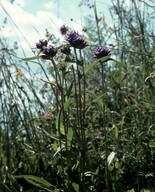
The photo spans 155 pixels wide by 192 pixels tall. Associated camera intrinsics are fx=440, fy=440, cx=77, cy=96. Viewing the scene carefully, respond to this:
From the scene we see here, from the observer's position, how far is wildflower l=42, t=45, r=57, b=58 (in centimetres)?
118

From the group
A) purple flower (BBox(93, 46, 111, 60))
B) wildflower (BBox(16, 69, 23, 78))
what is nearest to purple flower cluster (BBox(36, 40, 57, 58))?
purple flower (BBox(93, 46, 111, 60))

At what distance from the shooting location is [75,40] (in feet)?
3.86

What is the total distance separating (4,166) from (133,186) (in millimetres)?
501

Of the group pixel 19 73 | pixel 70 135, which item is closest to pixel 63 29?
pixel 19 73

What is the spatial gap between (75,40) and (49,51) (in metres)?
0.08

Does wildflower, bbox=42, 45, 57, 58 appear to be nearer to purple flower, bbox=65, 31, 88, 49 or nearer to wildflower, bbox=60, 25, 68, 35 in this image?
purple flower, bbox=65, 31, 88, 49

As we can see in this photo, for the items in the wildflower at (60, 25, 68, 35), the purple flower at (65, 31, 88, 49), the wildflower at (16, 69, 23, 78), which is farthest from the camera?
the wildflower at (16, 69, 23, 78)

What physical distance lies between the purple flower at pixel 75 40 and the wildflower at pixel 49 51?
0.05m

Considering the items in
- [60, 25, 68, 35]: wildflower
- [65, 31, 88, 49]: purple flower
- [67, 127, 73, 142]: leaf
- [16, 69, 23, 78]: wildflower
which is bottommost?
[67, 127, 73, 142]: leaf


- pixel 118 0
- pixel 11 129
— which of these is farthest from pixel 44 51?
pixel 118 0

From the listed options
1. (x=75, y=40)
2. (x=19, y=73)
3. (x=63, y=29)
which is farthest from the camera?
(x=19, y=73)

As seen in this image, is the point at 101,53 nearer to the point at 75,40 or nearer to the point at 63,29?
the point at 75,40

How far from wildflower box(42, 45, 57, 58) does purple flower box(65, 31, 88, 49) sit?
48 millimetres

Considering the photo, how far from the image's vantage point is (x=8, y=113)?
1.89 metres
